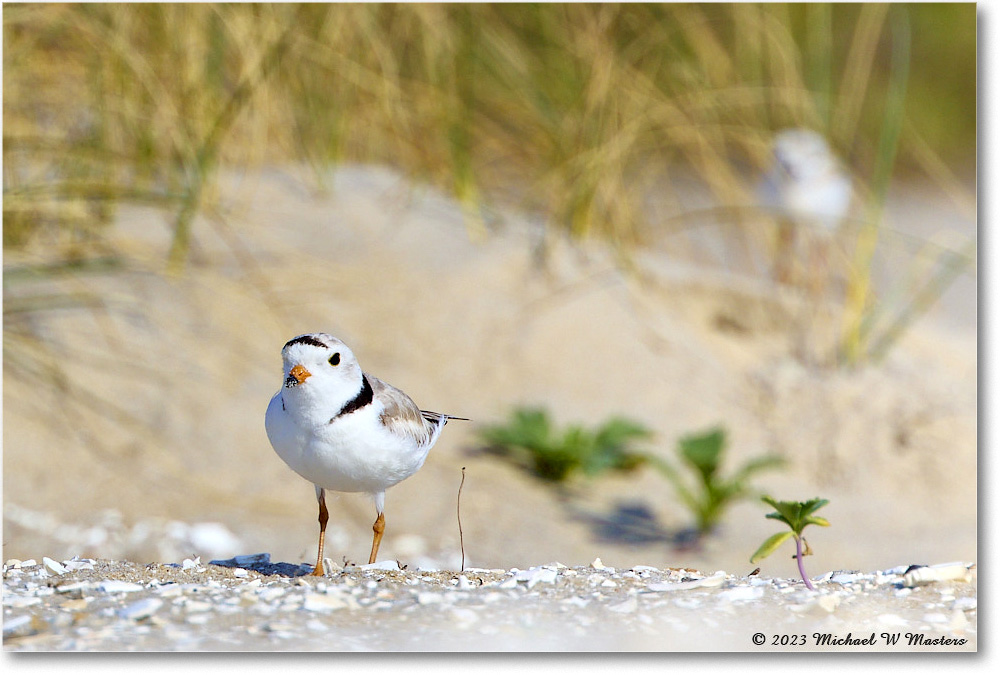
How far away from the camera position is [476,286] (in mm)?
4715

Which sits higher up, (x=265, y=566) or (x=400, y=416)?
(x=400, y=416)

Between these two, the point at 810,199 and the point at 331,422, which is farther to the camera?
the point at 810,199

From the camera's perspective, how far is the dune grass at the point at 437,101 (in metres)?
4.49

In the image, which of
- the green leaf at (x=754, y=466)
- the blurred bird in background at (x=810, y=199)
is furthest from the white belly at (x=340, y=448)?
the blurred bird in background at (x=810, y=199)

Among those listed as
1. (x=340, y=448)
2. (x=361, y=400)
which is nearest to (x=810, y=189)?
(x=361, y=400)

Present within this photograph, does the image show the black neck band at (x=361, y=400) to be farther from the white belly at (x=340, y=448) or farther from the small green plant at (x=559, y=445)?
the small green plant at (x=559, y=445)

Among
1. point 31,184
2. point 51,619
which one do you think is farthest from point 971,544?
point 31,184

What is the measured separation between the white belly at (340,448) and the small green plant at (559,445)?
1.79m

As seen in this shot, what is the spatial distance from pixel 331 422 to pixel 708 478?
6.92 ft

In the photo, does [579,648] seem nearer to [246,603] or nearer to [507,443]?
[246,603]

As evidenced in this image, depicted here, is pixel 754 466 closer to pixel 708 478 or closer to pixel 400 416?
pixel 708 478

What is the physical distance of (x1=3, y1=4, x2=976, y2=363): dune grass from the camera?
4488 millimetres

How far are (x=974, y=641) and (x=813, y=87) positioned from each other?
3.12m

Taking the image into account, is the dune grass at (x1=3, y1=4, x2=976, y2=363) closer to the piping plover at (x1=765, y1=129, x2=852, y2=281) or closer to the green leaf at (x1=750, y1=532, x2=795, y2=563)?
the piping plover at (x1=765, y1=129, x2=852, y2=281)
